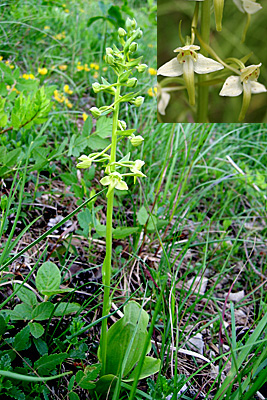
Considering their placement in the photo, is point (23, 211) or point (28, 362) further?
point (23, 211)

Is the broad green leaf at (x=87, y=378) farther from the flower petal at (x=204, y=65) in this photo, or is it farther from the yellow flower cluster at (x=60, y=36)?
the yellow flower cluster at (x=60, y=36)

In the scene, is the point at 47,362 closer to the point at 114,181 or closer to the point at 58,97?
the point at 114,181

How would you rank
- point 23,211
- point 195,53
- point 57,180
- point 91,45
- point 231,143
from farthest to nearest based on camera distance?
point 91,45
point 231,143
point 57,180
point 23,211
point 195,53

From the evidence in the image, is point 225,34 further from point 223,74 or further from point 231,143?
point 231,143

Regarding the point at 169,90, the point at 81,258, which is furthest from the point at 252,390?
the point at 169,90

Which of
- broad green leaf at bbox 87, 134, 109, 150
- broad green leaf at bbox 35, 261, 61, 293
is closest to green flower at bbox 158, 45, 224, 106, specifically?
broad green leaf at bbox 87, 134, 109, 150

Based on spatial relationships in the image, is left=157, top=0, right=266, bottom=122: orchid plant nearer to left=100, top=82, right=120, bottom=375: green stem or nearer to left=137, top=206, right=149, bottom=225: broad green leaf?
left=137, top=206, right=149, bottom=225: broad green leaf

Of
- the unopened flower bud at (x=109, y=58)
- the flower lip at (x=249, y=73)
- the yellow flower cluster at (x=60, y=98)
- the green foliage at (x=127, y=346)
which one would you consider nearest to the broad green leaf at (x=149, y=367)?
the green foliage at (x=127, y=346)
